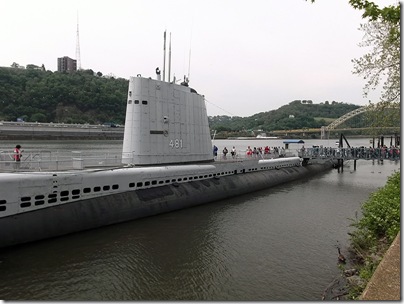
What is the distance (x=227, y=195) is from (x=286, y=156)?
1692cm

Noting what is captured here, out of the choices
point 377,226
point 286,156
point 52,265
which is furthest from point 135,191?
point 286,156

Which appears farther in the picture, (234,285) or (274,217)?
(274,217)

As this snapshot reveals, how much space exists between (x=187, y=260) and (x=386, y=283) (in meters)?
7.33

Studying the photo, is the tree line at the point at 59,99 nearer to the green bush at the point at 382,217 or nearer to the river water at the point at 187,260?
the river water at the point at 187,260

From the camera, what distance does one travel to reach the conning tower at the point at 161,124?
18.3 meters

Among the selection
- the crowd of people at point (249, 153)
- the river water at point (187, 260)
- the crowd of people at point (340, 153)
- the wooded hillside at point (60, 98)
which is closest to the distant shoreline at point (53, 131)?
the wooded hillside at point (60, 98)

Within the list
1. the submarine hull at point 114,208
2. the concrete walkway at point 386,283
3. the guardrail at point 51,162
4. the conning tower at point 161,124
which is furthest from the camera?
the conning tower at point 161,124

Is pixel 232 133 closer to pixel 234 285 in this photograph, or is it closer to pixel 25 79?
pixel 25 79

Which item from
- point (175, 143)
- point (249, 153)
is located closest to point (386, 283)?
point (175, 143)

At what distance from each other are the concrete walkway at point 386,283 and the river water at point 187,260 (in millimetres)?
3517

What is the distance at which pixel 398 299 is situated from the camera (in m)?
5.34

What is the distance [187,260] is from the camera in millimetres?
12023

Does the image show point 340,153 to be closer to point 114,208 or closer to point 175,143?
point 175,143

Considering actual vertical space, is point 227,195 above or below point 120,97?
below
